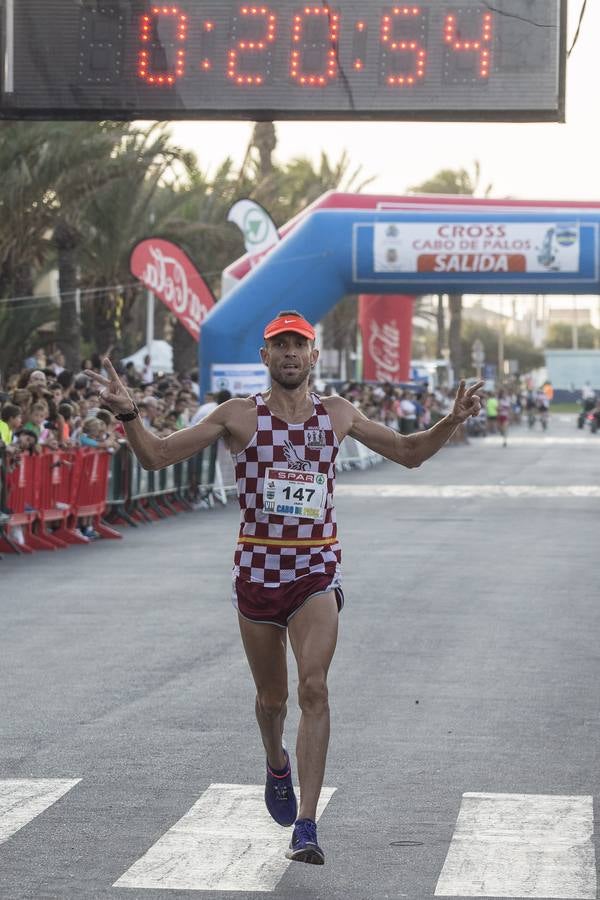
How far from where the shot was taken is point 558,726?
8766mm

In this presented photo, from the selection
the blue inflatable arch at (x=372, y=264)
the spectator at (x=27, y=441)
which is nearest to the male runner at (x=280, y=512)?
the spectator at (x=27, y=441)

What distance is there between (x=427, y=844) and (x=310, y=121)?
7.50 m

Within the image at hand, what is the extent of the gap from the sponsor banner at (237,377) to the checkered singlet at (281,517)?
23613mm

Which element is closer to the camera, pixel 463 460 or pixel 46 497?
pixel 46 497

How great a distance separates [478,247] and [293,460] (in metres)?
26.3

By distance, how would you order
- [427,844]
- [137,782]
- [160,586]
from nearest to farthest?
[427,844], [137,782], [160,586]

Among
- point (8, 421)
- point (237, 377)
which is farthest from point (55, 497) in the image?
point (237, 377)

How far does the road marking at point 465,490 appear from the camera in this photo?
2828 cm

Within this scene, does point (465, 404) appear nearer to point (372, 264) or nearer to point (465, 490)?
point (465, 490)

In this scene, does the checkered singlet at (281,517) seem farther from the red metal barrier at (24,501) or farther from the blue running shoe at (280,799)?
the red metal barrier at (24,501)

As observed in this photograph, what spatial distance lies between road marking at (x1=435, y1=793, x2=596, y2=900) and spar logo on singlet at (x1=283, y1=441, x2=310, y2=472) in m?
1.44

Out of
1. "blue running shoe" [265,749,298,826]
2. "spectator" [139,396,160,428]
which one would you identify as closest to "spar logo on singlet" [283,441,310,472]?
"blue running shoe" [265,749,298,826]

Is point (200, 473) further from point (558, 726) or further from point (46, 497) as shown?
point (558, 726)

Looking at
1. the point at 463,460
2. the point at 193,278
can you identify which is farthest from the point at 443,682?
the point at 463,460
